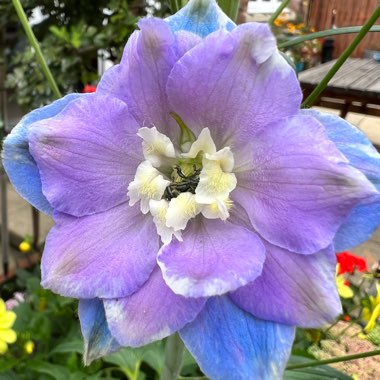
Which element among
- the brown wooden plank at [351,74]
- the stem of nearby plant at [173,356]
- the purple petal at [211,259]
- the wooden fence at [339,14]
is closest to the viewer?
the purple petal at [211,259]

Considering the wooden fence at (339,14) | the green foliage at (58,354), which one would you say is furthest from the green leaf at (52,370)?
the wooden fence at (339,14)

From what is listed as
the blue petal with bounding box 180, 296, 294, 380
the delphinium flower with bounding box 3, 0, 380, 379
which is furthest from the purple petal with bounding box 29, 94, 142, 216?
the blue petal with bounding box 180, 296, 294, 380

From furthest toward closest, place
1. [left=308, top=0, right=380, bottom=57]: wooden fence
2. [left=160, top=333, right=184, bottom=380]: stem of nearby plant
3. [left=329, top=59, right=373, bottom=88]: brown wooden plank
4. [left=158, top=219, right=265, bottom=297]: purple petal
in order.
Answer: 1. [left=308, top=0, right=380, bottom=57]: wooden fence
2. [left=329, top=59, right=373, bottom=88]: brown wooden plank
3. [left=160, top=333, right=184, bottom=380]: stem of nearby plant
4. [left=158, top=219, right=265, bottom=297]: purple petal

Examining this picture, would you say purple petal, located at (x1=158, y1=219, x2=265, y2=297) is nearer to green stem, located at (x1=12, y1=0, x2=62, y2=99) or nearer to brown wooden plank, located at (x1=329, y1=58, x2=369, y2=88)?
green stem, located at (x1=12, y1=0, x2=62, y2=99)

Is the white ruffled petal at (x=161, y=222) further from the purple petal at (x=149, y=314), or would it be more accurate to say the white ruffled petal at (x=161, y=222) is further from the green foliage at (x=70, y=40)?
the green foliage at (x=70, y=40)

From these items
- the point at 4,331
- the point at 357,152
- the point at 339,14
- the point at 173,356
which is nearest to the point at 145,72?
the point at 357,152

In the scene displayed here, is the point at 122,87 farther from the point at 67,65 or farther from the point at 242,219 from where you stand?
the point at 67,65
